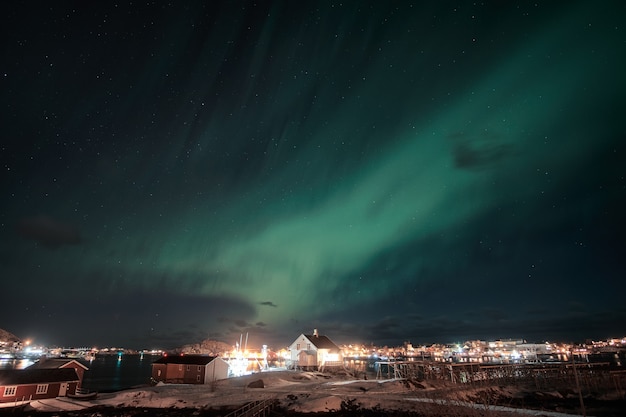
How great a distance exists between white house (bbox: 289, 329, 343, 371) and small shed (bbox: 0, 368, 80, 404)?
145 feet

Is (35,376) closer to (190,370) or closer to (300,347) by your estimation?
(190,370)

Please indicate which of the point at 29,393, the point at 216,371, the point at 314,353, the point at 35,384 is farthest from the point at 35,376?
the point at 314,353

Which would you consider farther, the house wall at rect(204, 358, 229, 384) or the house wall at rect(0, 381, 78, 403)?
the house wall at rect(204, 358, 229, 384)

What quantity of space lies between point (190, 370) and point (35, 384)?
2442 cm

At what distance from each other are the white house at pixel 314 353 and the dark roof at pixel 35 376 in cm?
4442

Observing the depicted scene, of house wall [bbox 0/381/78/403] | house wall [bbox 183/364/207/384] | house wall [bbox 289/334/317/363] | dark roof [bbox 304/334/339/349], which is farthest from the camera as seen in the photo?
dark roof [bbox 304/334/339/349]

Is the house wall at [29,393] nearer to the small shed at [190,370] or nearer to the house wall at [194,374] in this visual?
the small shed at [190,370]

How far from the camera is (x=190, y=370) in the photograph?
6931 centimetres

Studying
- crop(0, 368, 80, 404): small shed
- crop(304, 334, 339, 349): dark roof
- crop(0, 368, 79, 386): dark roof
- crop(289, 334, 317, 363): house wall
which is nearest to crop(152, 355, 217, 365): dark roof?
crop(0, 368, 80, 404): small shed

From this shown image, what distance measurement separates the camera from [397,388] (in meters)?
51.8

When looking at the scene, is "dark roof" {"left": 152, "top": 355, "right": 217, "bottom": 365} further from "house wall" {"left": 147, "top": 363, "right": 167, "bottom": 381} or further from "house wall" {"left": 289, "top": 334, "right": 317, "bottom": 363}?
"house wall" {"left": 289, "top": 334, "right": 317, "bottom": 363}

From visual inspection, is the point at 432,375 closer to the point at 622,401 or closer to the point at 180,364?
the point at 622,401

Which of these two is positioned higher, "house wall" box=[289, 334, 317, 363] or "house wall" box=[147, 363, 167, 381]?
"house wall" box=[289, 334, 317, 363]

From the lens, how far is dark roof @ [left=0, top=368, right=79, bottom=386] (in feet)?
168
